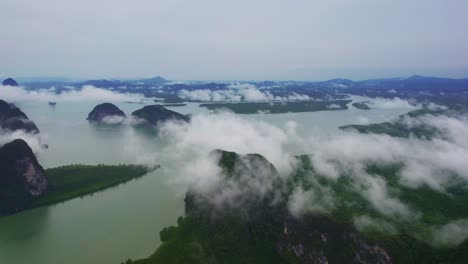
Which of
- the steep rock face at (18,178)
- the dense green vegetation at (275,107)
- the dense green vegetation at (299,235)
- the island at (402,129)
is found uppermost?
the steep rock face at (18,178)

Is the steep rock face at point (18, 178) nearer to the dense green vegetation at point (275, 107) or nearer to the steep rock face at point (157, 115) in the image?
the steep rock face at point (157, 115)

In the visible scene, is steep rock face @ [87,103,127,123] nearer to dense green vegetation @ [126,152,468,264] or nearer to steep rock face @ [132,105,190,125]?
steep rock face @ [132,105,190,125]

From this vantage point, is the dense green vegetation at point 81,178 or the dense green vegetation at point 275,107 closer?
the dense green vegetation at point 81,178

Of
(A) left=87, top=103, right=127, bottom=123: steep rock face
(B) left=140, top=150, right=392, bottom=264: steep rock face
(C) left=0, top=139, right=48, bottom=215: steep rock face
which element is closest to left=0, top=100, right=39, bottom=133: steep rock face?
(A) left=87, top=103, right=127, bottom=123: steep rock face

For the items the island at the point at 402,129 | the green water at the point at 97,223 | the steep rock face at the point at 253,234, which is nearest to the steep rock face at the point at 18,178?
the green water at the point at 97,223

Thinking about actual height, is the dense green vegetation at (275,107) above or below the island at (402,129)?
below

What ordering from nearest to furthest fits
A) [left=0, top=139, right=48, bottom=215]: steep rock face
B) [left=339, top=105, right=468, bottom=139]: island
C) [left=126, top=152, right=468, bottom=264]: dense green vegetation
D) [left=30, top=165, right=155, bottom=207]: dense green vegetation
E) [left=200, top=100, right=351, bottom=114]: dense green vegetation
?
1. [left=126, top=152, right=468, bottom=264]: dense green vegetation
2. [left=0, top=139, right=48, bottom=215]: steep rock face
3. [left=30, top=165, right=155, bottom=207]: dense green vegetation
4. [left=339, top=105, right=468, bottom=139]: island
5. [left=200, top=100, right=351, bottom=114]: dense green vegetation

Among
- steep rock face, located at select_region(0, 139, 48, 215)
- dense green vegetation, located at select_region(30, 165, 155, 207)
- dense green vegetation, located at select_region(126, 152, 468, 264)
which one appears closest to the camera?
dense green vegetation, located at select_region(126, 152, 468, 264)
